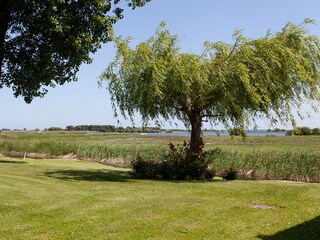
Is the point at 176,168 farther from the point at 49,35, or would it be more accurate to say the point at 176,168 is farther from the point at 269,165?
the point at 49,35

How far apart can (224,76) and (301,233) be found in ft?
37.3

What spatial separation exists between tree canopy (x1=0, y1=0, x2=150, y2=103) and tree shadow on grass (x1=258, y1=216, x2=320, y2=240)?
9254mm

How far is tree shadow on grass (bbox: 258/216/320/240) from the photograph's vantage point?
9.03 meters

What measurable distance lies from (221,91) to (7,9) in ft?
36.0

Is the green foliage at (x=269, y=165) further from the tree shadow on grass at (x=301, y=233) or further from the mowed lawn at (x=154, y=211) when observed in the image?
the tree shadow on grass at (x=301, y=233)

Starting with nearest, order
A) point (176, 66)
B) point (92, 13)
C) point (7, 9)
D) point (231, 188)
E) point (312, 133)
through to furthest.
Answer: point (7, 9)
point (92, 13)
point (231, 188)
point (176, 66)
point (312, 133)

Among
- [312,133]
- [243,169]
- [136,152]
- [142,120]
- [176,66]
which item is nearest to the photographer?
[176,66]

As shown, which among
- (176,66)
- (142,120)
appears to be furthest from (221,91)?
(142,120)

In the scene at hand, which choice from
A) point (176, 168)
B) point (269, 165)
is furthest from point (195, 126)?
point (269, 165)

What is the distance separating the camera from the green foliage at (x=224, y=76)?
19625 millimetres

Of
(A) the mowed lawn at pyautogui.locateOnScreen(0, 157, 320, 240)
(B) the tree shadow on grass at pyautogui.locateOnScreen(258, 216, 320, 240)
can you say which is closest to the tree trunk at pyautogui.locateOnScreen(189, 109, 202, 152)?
(A) the mowed lawn at pyautogui.locateOnScreen(0, 157, 320, 240)

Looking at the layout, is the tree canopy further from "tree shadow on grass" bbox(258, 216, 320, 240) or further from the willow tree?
"tree shadow on grass" bbox(258, 216, 320, 240)

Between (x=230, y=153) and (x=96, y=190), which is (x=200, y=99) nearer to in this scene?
(x=230, y=153)

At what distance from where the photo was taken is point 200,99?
2084 cm
